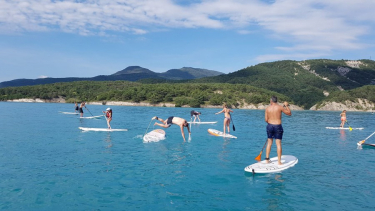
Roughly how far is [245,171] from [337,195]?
3.96 metres

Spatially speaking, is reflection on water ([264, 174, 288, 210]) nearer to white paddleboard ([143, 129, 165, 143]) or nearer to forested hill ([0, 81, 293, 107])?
white paddleboard ([143, 129, 165, 143])

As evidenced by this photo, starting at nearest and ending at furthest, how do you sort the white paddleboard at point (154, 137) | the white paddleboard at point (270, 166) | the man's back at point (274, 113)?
the man's back at point (274, 113) → the white paddleboard at point (270, 166) → the white paddleboard at point (154, 137)

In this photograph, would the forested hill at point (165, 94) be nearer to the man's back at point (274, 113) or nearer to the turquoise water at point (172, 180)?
the turquoise water at point (172, 180)

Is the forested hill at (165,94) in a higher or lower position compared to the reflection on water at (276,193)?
higher

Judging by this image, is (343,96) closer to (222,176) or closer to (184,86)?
(184,86)

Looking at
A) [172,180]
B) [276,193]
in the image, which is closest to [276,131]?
[276,193]

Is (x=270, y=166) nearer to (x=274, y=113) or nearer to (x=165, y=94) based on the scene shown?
(x=274, y=113)

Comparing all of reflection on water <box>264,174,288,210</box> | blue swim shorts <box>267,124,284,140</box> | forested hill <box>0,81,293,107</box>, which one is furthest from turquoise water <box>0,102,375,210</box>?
forested hill <box>0,81,293,107</box>

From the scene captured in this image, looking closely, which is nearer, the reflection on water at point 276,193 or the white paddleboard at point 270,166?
the reflection on water at point 276,193

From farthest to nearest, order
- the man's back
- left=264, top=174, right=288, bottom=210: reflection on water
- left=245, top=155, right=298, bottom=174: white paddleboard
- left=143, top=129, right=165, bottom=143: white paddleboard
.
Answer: left=143, top=129, right=165, bottom=143: white paddleboard < left=245, top=155, right=298, bottom=174: white paddleboard < the man's back < left=264, top=174, right=288, bottom=210: reflection on water

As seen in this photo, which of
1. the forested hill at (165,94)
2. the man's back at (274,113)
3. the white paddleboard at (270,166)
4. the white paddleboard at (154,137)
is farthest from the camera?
the forested hill at (165,94)

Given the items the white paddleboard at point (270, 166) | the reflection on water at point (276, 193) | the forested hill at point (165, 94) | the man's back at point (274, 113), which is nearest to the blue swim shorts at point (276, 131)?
the man's back at point (274, 113)

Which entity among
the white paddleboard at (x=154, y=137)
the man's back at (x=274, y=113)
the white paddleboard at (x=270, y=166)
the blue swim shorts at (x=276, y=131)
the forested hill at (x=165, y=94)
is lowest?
the white paddleboard at (x=270, y=166)

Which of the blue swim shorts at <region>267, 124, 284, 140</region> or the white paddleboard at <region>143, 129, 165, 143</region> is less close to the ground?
the blue swim shorts at <region>267, 124, 284, 140</region>
